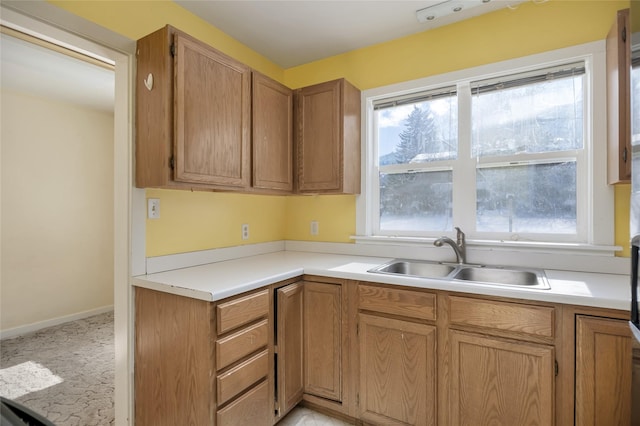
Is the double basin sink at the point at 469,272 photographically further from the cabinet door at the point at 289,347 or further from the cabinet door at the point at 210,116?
the cabinet door at the point at 210,116

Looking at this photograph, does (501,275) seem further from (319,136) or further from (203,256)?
(203,256)

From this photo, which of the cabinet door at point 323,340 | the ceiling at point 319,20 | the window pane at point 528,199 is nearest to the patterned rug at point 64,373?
the cabinet door at point 323,340

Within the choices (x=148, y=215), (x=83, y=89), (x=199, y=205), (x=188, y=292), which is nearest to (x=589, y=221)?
(x=188, y=292)

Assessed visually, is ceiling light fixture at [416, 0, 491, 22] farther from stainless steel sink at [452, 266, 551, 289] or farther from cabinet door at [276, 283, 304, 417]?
cabinet door at [276, 283, 304, 417]

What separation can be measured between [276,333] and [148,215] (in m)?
0.99

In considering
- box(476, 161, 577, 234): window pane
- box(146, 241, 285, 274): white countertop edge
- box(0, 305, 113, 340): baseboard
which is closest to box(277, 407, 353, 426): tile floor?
box(146, 241, 285, 274): white countertop edge

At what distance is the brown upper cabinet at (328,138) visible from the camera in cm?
225

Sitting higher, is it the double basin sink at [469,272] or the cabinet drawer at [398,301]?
the double basin sink at [469,272]

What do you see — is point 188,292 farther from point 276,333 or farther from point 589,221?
point 589,221

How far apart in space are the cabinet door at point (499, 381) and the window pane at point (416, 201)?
36.1 inches

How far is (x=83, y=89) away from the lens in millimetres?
3086

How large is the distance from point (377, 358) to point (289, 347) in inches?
20.2

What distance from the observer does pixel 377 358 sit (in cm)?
173

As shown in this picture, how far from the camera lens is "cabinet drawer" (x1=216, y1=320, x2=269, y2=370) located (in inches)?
55.9
